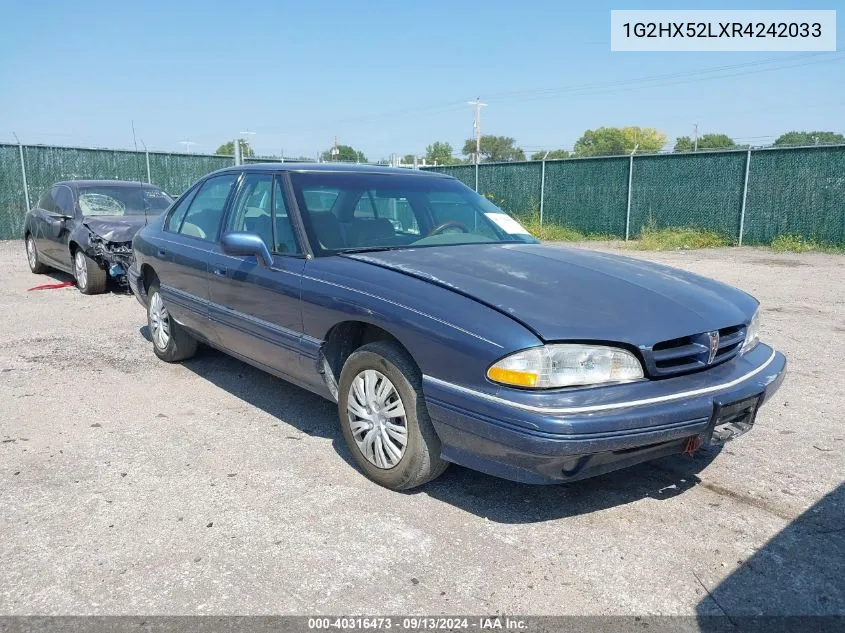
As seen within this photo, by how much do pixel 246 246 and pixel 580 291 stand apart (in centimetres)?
191

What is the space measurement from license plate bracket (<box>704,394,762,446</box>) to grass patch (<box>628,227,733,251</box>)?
13003 millimetres

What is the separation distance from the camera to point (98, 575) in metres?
2.70

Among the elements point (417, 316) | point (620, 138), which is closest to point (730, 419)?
point (417, 316)

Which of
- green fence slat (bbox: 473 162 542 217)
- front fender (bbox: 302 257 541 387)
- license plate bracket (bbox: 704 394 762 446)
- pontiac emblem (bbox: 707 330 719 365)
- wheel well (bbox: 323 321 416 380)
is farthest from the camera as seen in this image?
green fence slat (bbox: 473 162 542 217)

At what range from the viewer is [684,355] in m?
2.98

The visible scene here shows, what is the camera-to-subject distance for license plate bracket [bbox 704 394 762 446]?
2941 millimetres

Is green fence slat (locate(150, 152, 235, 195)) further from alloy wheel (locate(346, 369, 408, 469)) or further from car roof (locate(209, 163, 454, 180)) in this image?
alloy wheel (locate(346, 369, 408, 469))

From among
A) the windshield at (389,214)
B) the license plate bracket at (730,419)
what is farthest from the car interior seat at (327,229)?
the license plate bracket at (730,419)

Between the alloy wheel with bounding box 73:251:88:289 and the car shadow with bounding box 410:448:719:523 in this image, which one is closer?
the car shadow with bounding box 410:448:719:523

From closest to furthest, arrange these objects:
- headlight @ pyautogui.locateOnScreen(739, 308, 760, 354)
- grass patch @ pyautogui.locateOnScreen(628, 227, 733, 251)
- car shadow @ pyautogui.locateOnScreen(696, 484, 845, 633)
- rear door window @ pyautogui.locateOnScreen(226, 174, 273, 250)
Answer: car shadow @ pyautogui.locateOnScreen(696, 484, 845, 633)
headlight @ pyautogui.locateOnScreen(739, 308, 760, 354)
rear door window @ pyautogui.locateOnScreen(226, 174, 273, 250)
grass patch @ pyautogui.locateOnScreen(628, 227, 733, 251)

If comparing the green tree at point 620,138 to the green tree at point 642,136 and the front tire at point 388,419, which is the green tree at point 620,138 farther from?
the front tire at point 388,419

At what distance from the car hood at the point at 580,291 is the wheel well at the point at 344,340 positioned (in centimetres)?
35

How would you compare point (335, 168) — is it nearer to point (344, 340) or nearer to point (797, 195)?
point (344, 340)

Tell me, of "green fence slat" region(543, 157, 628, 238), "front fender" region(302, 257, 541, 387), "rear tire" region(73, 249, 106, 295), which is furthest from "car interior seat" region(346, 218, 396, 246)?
"green fence slat" region(543, 157, 628, 238)
